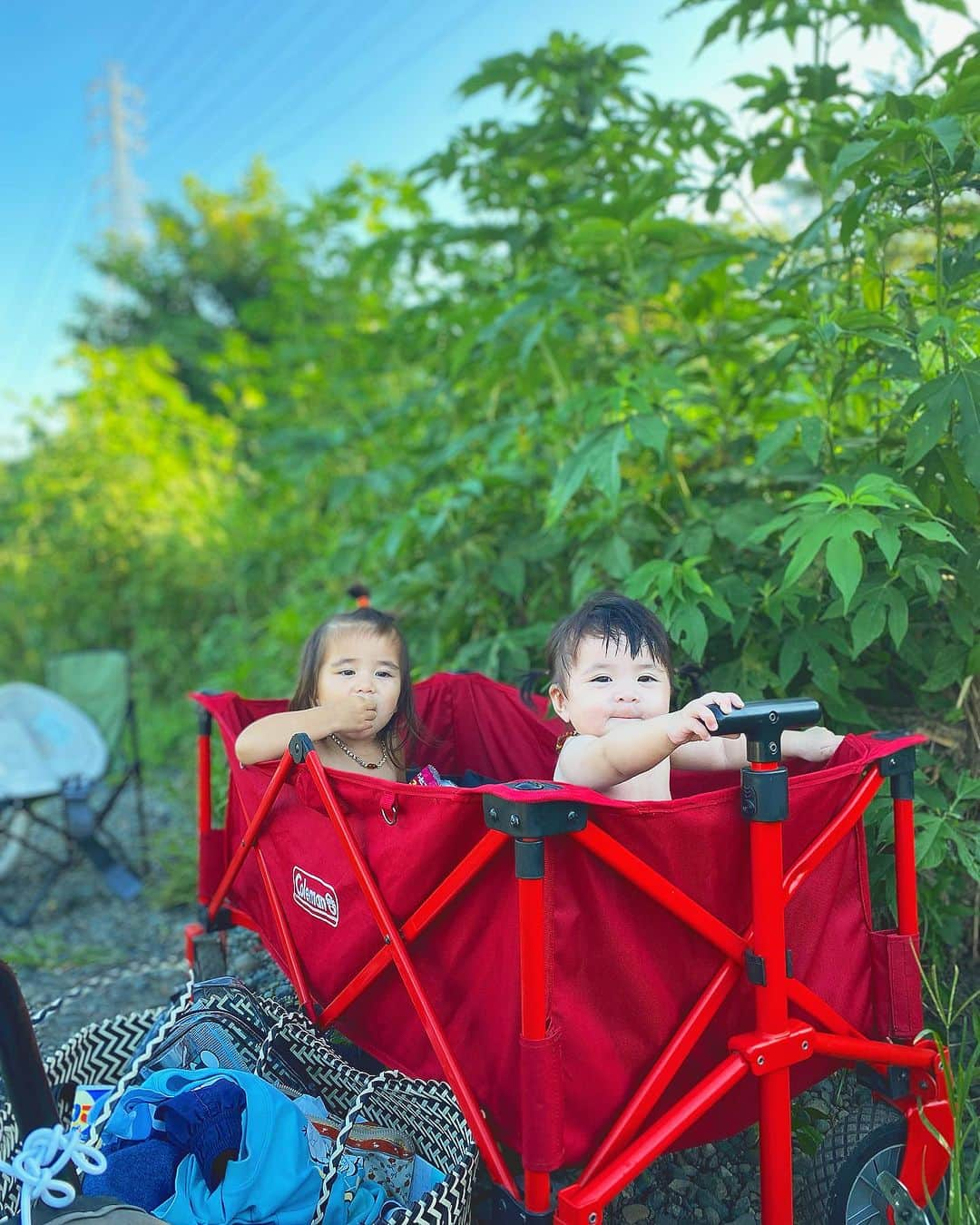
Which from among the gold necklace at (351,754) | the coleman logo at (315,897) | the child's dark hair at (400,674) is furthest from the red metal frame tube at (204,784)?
the coleman logo at (315,897)

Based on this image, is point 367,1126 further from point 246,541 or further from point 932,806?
point 246,541

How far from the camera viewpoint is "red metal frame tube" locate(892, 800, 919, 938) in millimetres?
1559

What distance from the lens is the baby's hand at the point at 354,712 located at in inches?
76.4

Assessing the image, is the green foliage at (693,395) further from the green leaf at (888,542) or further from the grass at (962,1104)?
the grass at (962,1104)

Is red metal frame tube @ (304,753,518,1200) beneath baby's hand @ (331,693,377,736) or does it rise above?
beneath

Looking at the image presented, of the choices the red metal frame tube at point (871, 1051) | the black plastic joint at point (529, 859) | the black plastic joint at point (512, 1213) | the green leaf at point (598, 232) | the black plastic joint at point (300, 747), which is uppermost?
the green leaf at point (598, 232)

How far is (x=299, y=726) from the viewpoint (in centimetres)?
189

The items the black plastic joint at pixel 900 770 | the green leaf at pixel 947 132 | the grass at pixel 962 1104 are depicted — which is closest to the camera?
the grass at pixel 962 1104

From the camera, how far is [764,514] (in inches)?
90.1

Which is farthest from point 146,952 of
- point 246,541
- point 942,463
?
point 246,541

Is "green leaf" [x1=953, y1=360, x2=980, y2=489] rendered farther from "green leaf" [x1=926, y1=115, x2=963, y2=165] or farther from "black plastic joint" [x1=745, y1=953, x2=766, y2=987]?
"black plastic joint" [x1=745, y1=953, x2=766, y2=987]

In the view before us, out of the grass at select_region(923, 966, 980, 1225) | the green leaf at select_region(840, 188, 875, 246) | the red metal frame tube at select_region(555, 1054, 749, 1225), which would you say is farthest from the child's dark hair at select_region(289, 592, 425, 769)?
the green leaf at select_region(840, 188, 875, 246)

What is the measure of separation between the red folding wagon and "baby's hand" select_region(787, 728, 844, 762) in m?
0.02

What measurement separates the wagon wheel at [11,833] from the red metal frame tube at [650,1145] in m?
2.93
